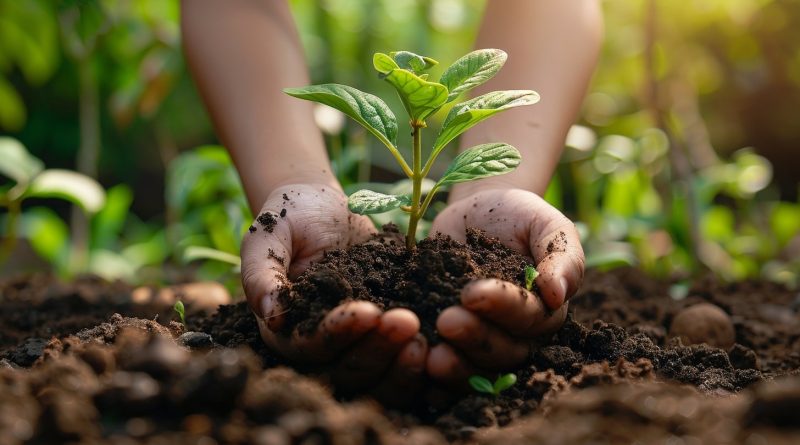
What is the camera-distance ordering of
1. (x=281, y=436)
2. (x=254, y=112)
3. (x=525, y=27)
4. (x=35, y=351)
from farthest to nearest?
(x=525, y=27) < (x=254, y=112) < (x=35, y=351) < (x=281, y=436)

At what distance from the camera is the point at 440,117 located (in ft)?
15.0

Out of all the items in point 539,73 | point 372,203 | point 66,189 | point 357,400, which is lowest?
point 66,189

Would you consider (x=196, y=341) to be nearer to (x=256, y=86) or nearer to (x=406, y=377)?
(x=406, y=377)

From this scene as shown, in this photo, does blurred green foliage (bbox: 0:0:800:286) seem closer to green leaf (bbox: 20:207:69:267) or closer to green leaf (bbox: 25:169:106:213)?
green leaf (bbox: 20:207:69:267)

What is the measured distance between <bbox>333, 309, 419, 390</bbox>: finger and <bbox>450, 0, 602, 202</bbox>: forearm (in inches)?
30.0

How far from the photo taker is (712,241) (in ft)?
11.9

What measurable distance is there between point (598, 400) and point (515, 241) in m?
0.67

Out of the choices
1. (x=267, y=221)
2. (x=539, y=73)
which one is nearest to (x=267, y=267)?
(x=267, y=221)

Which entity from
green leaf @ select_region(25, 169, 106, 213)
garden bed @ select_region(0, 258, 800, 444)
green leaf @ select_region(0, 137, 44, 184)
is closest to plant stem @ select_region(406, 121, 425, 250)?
garden bed @ select_region(0, 258, 800, 444)

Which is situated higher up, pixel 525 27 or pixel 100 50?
pixel 525 27

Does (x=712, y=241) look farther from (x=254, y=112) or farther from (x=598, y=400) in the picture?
(x=598, y=400)

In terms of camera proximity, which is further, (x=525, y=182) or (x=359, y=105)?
(x=525, y=182)

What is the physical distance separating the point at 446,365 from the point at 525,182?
781 mm

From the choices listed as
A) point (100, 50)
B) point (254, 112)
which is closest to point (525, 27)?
point (254, 112)
